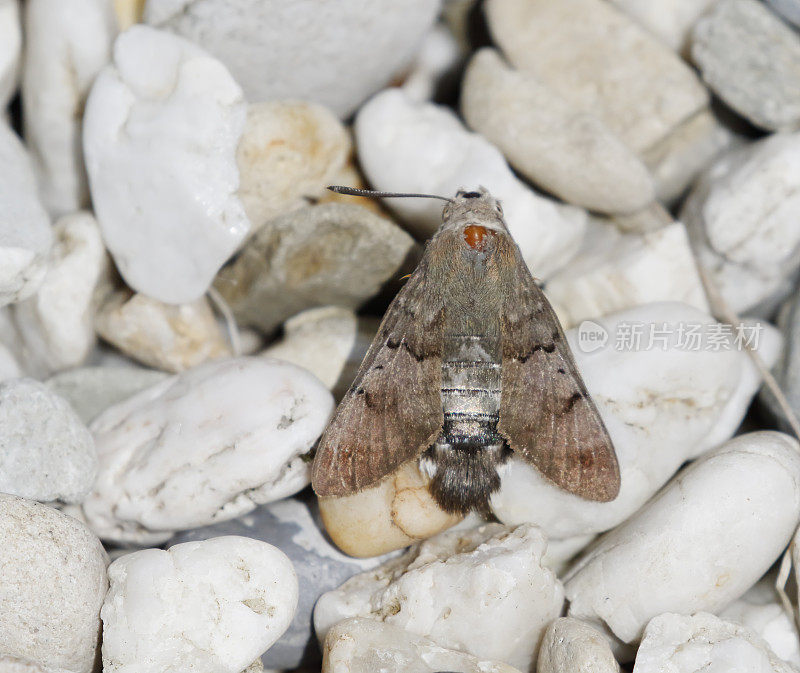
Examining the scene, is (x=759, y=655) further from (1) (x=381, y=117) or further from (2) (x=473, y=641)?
(1) (x=381, y=117)

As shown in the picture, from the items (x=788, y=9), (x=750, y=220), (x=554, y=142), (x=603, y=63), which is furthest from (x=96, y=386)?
(x=788, y=9)

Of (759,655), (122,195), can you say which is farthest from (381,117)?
(759,655)

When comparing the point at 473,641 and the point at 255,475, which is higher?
the point at 255,475

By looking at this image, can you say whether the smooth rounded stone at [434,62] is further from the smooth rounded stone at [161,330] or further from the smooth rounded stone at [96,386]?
the smooth rounded stone at [96,386]

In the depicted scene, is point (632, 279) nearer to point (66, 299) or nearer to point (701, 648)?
point (701, 648)

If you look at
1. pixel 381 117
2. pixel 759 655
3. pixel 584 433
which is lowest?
pixel 759 655

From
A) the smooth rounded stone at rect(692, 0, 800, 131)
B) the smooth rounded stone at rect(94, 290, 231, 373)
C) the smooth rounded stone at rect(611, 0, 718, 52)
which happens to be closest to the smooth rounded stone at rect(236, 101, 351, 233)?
the smooth rounded stone at rect(94, 290, 231, 373)

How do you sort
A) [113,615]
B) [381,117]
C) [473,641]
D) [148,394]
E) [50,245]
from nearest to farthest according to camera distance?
[113,615]
[473,641]
[50,245]
[148,394]
[381,117]

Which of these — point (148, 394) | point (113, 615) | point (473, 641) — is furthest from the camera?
point (148, 394)
